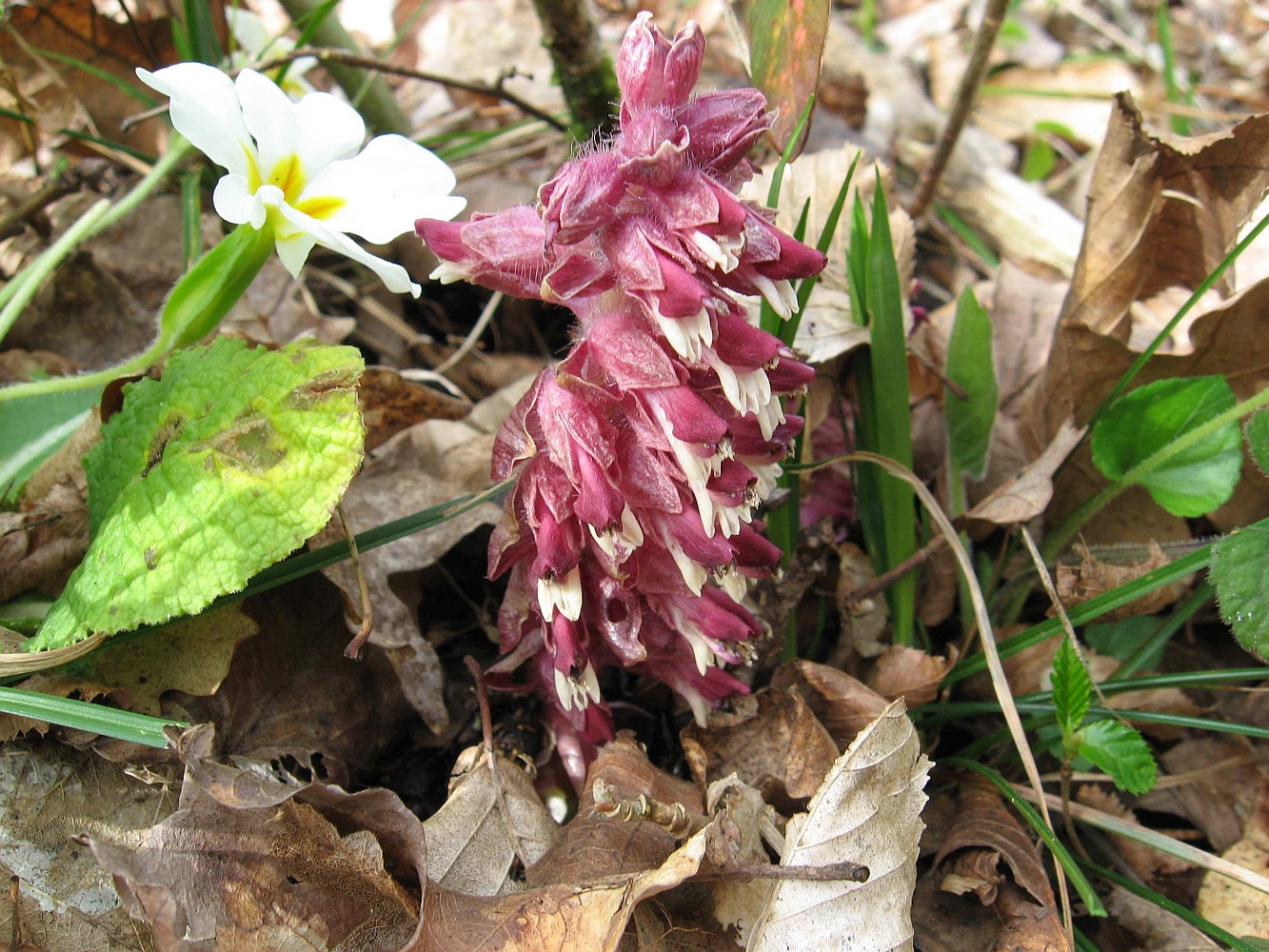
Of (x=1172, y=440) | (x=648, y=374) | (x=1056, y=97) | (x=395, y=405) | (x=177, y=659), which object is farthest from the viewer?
(x=1056, y=97)

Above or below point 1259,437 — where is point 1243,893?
below

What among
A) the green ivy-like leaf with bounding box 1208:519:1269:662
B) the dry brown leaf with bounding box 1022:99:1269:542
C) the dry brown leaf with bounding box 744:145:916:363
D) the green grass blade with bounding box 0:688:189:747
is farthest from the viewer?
the dry brown leaf with bounding box 744:145:916:363

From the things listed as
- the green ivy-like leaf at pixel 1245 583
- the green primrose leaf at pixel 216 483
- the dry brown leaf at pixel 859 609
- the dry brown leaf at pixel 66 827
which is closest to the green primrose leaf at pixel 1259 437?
the green ivy-like leaf at pixel 1245 583

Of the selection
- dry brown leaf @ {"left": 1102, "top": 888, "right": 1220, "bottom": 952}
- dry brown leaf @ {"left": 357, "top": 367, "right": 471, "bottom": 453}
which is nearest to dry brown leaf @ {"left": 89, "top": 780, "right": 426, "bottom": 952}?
dry brown leaf @ {"left": 357, "top": 367, "right": 471, "bottom": 453}

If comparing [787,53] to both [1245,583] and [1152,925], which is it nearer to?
[1245,583]

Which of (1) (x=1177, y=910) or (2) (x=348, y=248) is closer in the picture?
(2) (x=348, y=248)

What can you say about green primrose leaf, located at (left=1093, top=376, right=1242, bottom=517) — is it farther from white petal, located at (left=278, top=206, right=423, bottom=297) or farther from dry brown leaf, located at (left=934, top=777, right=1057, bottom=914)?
white petal, located at (left=278, top=206, right=423, bottom=297)

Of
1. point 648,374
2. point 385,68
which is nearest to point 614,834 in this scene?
point 648,374

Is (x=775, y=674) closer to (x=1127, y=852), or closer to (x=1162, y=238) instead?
(x=1127, y=852)
